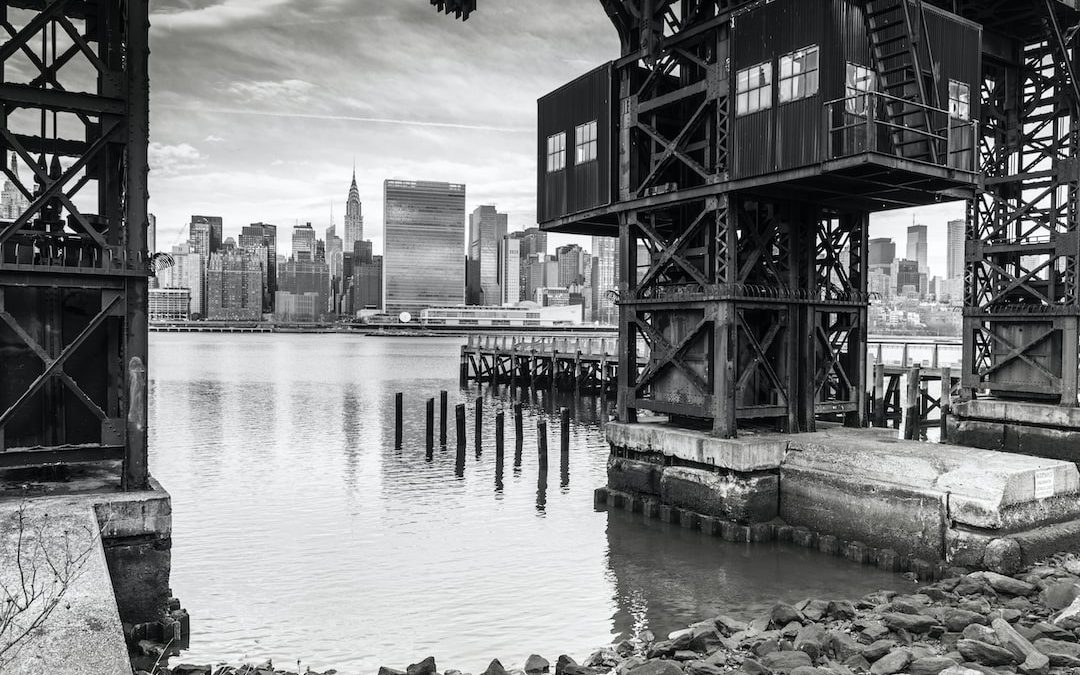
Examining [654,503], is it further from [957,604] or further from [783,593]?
[957,604]

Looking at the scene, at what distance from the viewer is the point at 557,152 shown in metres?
22.7

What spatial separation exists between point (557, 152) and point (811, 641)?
1563cm

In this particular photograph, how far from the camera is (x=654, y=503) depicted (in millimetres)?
18422

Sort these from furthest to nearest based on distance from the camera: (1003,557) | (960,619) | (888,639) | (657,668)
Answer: (1003,557), (960,619), (888,639), (657,668)

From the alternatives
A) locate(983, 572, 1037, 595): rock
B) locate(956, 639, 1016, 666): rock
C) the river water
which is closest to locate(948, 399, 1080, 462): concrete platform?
the river water

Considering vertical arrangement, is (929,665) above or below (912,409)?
below

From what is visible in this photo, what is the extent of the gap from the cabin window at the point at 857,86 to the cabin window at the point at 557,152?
27.6ft

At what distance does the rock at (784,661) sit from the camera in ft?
30.8

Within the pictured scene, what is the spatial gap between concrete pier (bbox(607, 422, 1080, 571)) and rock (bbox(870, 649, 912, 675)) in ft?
14.7

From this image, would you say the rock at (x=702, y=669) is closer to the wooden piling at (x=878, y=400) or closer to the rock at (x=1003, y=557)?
the rock at (x=1003, y=557)

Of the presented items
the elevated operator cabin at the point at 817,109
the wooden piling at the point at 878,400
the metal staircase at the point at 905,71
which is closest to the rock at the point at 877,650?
the elevated operator cabin at the point at 817,109

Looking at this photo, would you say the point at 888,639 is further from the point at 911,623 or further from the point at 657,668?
the point at 657,668

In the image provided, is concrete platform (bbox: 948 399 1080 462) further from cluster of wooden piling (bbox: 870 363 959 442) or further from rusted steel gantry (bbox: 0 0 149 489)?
rusted steel gantry (bbox: 0 0 149 489)

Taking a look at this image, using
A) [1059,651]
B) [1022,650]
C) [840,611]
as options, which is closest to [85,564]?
[840,611]
